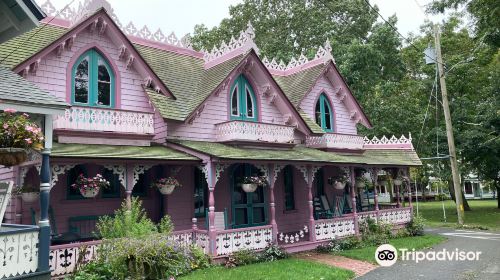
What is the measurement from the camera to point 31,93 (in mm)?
8438

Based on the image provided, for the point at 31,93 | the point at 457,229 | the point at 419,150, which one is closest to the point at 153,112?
the point at 31,93

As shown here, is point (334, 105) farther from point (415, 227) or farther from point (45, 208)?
point (45, 208)

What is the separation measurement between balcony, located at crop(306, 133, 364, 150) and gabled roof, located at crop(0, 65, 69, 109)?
14253 mm

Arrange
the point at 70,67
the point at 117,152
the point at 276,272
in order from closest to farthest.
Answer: the point at 276,272 → the point at 117,152 → the point at 70,67

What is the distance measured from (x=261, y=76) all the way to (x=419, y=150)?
65.2 feet

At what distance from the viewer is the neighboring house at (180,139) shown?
42.2ft

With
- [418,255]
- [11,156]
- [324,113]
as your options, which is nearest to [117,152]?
[11,156]

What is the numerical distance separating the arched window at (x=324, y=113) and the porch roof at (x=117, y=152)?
9.89 m

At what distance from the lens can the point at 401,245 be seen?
657 inches

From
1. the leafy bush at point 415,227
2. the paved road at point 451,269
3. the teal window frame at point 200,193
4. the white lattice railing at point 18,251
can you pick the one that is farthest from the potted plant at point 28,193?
the leafy bush at point 415,227

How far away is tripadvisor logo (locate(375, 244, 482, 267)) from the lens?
14109 mm

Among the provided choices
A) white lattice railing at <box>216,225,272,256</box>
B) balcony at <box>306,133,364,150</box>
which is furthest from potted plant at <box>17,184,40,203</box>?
balcony at <box>306,133,364,150</box>

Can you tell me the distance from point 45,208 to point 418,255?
12.2 metres

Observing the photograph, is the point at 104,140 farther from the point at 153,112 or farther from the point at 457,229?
the point at 457,229
